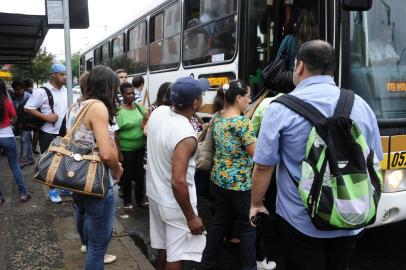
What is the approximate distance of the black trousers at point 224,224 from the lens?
3.78 meters

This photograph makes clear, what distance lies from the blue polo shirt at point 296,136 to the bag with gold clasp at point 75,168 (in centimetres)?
106

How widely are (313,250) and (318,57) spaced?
100cm

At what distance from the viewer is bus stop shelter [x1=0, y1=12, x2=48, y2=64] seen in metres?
7.70

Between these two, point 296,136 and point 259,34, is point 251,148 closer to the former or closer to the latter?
point 296,136

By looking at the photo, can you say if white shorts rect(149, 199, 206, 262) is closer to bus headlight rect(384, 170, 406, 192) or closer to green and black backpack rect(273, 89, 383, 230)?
green and black backpack rect(273, 89, 383, 230)

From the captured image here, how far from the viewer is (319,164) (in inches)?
85.0

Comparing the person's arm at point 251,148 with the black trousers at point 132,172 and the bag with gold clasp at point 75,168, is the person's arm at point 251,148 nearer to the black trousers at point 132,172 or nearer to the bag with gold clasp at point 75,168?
the bag with gold clasp at point 75,168

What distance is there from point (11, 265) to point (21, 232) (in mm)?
885

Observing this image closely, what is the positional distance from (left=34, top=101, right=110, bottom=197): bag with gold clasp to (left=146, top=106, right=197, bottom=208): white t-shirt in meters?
0.32

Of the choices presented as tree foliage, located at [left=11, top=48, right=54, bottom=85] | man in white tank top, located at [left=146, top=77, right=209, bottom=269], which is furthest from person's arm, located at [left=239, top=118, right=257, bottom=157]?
tree foliage, located at [left=11, top=48, right=54, bottom=85]

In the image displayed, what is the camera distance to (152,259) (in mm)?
4508

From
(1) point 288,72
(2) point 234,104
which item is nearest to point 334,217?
(2) point 234,104

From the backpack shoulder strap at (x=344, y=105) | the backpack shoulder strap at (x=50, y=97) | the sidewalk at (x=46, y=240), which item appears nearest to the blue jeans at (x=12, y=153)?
the sidewalk at (x=46, y=240)

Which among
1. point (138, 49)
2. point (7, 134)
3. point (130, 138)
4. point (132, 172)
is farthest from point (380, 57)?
point (138, 49)
